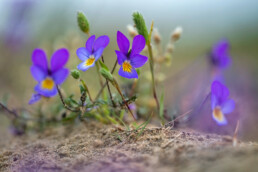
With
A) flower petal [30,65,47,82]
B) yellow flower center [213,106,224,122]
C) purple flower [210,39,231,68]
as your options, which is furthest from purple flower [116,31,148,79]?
purple flower [210,39,231,68]

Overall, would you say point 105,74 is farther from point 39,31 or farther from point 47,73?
point 39,31

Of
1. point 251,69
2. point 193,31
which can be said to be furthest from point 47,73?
point 193,31

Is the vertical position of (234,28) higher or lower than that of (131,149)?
higher

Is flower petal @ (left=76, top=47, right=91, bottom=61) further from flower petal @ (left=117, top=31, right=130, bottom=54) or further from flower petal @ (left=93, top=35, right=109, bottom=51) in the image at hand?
flower petal @ (left=117, top=31, right=130, bottom=54)

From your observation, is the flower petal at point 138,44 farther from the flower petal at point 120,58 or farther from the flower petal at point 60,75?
the flower petal at point 60,75

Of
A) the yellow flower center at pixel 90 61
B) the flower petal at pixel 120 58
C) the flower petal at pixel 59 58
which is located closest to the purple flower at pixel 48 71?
the flower petal at pixel 59 58

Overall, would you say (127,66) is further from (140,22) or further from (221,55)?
(221,55)

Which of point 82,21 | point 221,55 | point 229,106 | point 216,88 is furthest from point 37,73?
point 221,55
